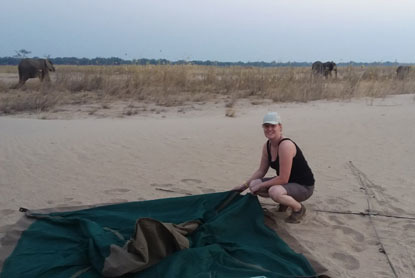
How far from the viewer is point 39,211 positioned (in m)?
3.93

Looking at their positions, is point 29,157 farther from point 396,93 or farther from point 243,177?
point 396,93

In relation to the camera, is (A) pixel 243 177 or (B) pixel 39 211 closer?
(B) pixel 39 211

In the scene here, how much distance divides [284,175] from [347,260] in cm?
85

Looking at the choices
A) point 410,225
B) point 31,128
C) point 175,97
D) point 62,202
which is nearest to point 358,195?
point 410,225

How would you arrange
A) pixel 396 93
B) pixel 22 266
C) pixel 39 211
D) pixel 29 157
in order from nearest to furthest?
pixel 22 266 → pixel 39 211 → pixel 29 157 → pixel 396 93

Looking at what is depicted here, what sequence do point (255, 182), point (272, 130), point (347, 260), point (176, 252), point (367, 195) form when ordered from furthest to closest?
point (367, 195) → point (255, 182) → point (272, 130) → point (347, 260) → point (176, 252)

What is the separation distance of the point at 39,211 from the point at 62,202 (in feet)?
1.31

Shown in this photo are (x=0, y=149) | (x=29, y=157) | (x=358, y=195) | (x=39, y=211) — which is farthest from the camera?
(x=0, y=149)

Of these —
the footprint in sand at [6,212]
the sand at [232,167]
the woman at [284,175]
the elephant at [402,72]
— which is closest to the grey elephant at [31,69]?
the sand at [232,167]

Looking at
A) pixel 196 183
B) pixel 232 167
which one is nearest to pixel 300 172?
pixel 196 183

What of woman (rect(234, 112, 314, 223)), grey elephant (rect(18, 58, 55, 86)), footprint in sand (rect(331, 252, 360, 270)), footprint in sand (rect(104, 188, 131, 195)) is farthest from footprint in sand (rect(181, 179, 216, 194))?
grey elephant (rect(18, 58, 55, 86))

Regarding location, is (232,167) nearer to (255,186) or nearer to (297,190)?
(255,186)

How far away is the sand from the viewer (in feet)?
11.6

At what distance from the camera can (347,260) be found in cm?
314
